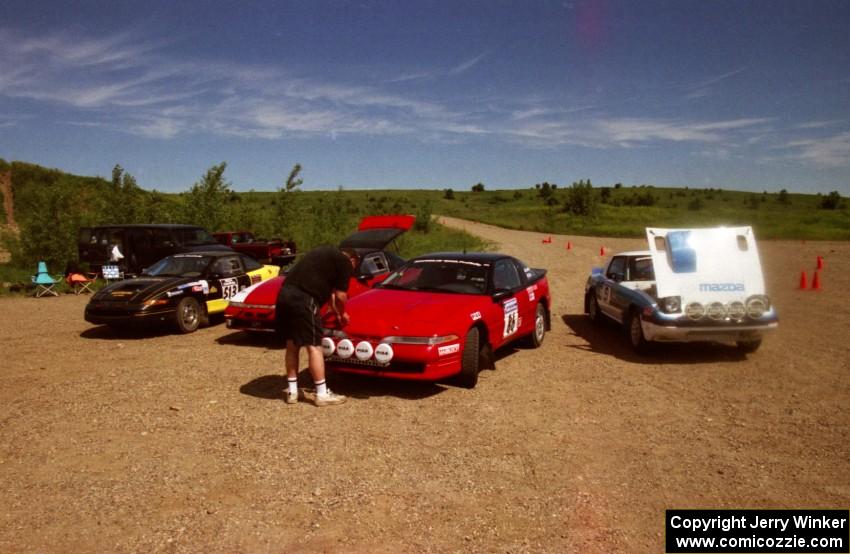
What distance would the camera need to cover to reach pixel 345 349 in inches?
237

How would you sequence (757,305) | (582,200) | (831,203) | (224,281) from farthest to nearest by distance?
(831,203), (582,200), (224,281), (757,305)

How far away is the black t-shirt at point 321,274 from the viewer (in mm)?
5758

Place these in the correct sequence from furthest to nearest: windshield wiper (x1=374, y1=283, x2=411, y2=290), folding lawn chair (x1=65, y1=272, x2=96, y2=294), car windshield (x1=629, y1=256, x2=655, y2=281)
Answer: folding lawn chair (x1=65, y1=272, x2=96, y2=294)
car windshield (x1=629, y1=256, x2=655, y2=281)
windshield wiper (x1=374, y1=283, x2=411, y2=290)

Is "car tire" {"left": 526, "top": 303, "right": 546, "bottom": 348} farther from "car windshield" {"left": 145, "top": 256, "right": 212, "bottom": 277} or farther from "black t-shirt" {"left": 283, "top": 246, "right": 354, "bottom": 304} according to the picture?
"car windshield" {"left": 145, "top": 256, "right": 212, "bottom": 277}

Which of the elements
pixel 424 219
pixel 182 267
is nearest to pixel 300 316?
pixel 182 267

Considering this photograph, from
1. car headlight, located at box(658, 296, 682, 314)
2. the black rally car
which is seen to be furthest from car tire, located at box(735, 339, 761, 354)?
the black rally car

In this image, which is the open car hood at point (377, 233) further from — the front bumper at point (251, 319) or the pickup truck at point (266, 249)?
the pickup truck at point (266, 249)

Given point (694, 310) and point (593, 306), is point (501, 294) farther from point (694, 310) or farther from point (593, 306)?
point (593, 306)

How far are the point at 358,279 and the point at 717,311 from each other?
5302 mm

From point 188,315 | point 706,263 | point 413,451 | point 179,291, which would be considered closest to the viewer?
point 413,451

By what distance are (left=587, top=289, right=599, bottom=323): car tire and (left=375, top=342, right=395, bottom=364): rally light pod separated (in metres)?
5.57

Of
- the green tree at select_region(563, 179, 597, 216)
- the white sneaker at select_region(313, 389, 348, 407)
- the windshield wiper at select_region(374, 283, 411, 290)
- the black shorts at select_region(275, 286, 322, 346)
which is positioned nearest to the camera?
the black shorts at select_region(275, 286, 322, 346)

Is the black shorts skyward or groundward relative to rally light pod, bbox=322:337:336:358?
skyward

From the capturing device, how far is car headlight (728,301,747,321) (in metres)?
7.50
